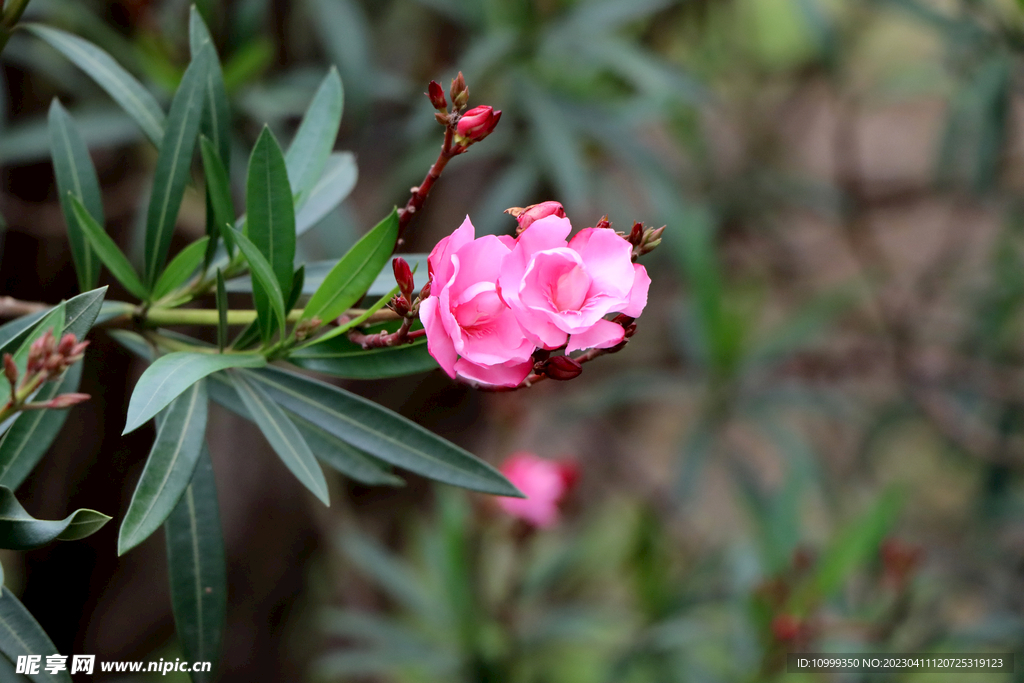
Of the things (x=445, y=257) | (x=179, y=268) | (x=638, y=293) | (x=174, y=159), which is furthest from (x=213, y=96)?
(x=638, y=293)

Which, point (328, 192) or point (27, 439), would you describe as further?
point (328, 192)

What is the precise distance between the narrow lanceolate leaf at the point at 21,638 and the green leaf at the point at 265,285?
0.89 feet

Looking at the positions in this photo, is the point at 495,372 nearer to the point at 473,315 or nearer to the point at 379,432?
the point at 473,315

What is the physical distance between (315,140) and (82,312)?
28cm

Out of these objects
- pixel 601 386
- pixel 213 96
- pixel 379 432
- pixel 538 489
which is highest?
pixel 213 96

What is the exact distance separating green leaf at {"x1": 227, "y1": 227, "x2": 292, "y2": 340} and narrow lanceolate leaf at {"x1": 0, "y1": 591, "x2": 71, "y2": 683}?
27 centimetres

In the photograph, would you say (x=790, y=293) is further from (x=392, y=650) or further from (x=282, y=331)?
(x=282, y=331)

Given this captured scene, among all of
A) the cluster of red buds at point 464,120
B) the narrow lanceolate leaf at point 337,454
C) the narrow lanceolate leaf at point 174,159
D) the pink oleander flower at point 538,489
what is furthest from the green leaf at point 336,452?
the pink oleander flower at point 538,489

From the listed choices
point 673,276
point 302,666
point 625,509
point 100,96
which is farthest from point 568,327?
point 625,509

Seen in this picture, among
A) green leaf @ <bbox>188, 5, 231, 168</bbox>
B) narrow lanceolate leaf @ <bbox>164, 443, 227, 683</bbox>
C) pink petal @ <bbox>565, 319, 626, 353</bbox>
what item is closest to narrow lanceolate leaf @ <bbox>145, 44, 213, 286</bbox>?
green leaf @ <bbox>188, 5, 231, 168</bbox>

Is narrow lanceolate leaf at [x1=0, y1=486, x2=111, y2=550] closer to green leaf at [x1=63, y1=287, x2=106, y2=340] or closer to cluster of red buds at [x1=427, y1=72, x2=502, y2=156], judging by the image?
green leaf at [x1=63, y1=287, x2=106, y2=340]

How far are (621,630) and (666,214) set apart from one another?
1.06 metres

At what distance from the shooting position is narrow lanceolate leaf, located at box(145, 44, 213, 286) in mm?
666

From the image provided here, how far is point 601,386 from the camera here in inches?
85.6
